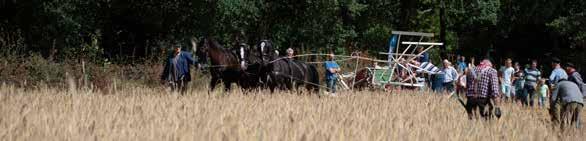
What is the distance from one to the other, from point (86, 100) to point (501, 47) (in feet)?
140

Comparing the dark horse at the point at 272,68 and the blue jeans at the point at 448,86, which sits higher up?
the dark horse at the point at 272,68

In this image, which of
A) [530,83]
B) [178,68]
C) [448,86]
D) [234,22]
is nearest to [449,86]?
[448,86]

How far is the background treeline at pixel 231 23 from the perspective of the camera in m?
27.7

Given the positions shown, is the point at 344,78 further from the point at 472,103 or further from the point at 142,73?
the point at 472,103

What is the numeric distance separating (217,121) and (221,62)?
862 centimetres

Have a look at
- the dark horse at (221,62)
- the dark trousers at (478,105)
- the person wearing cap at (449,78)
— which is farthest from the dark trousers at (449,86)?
the dark trousers at (478,105)

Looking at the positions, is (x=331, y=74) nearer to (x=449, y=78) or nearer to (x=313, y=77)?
(x=313, y=77)

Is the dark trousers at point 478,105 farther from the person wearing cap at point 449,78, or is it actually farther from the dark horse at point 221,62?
the person wearing cap at point 449,78

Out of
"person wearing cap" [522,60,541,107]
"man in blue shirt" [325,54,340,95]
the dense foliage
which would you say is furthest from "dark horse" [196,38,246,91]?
"person wearing cap" [522,60,541,107]

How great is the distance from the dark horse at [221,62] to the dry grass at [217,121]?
3.97m

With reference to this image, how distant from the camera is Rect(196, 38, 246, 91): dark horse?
17.1 meters

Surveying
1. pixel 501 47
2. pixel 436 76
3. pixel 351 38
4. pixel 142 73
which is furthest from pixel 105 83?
pixel 501 47

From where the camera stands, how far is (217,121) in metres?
8.57

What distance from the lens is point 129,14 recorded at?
97.0ft
